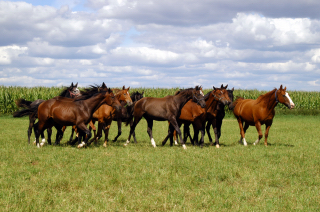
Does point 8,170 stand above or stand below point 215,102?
below

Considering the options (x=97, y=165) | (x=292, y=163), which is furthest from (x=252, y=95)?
(x=97, y=165)

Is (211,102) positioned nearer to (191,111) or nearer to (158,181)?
(191,111)

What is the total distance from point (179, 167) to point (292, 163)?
3502 mm

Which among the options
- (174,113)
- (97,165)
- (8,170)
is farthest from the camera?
(174,113)

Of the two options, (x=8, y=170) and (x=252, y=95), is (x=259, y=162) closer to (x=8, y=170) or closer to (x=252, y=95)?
(x=8, y=170)

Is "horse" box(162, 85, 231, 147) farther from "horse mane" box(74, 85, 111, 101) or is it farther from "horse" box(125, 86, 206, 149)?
"horse mane" box(74, 85, 111, 101)

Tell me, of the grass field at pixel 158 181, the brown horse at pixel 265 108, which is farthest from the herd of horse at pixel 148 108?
the grass field at pixel 158 181

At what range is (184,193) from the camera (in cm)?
641

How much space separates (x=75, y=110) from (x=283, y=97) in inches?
319

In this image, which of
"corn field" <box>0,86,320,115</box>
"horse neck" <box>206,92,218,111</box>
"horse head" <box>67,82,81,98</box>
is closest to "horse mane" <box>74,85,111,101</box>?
"horse head" <box>67,82,81,98</box>

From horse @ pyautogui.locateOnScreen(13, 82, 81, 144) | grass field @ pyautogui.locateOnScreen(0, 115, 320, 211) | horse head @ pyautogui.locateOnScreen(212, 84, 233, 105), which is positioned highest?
horse head @ pyautogui.locateOnScreen(212, 84, 233, 105)

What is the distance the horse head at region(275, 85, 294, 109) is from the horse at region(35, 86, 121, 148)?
6454 millimetres

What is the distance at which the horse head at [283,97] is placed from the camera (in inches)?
494

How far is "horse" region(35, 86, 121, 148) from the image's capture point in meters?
11.2
